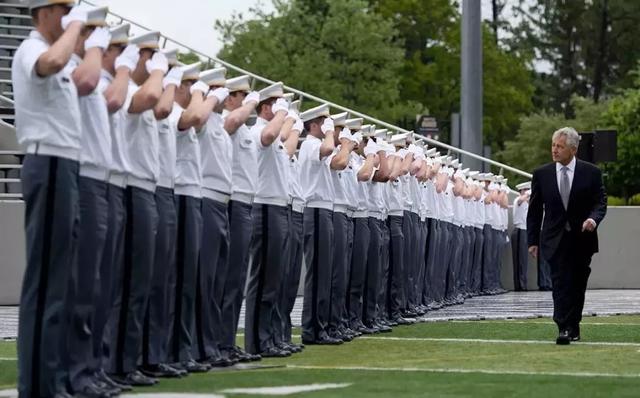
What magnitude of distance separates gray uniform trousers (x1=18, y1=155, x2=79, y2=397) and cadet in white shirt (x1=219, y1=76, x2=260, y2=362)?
3646mm

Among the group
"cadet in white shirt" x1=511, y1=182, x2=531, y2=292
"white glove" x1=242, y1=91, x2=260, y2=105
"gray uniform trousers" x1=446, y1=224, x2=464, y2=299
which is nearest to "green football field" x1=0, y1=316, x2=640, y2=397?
"white glove" x1=242, y1=91, x2=260, y2=105

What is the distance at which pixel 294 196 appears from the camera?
15.5m

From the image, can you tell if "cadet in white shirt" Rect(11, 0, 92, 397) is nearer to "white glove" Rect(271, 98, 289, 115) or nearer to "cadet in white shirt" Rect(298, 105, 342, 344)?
"white glove" Rect(271, 98, 289, 115)

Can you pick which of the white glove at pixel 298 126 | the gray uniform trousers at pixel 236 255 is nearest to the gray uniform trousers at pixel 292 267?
the white glove at pixel 298 126

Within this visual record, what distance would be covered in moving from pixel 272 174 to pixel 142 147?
10.3 ft

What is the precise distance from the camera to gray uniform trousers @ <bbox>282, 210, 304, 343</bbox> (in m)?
15.2

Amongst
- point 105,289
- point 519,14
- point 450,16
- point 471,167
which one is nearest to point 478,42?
point 471,167

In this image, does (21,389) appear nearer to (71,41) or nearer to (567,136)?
(71,41)

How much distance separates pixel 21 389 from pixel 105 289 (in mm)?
1266

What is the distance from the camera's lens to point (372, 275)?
741 inches

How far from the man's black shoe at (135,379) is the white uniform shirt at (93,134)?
148 cm

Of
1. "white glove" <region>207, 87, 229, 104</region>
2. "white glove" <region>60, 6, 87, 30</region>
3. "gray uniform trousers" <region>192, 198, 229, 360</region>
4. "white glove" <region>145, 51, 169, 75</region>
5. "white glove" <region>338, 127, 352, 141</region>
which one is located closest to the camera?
"white glove" <region>60, 6, 87, 30</region>

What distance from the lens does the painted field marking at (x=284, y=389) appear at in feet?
34.9

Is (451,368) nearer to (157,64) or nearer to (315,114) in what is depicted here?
(157,64)
